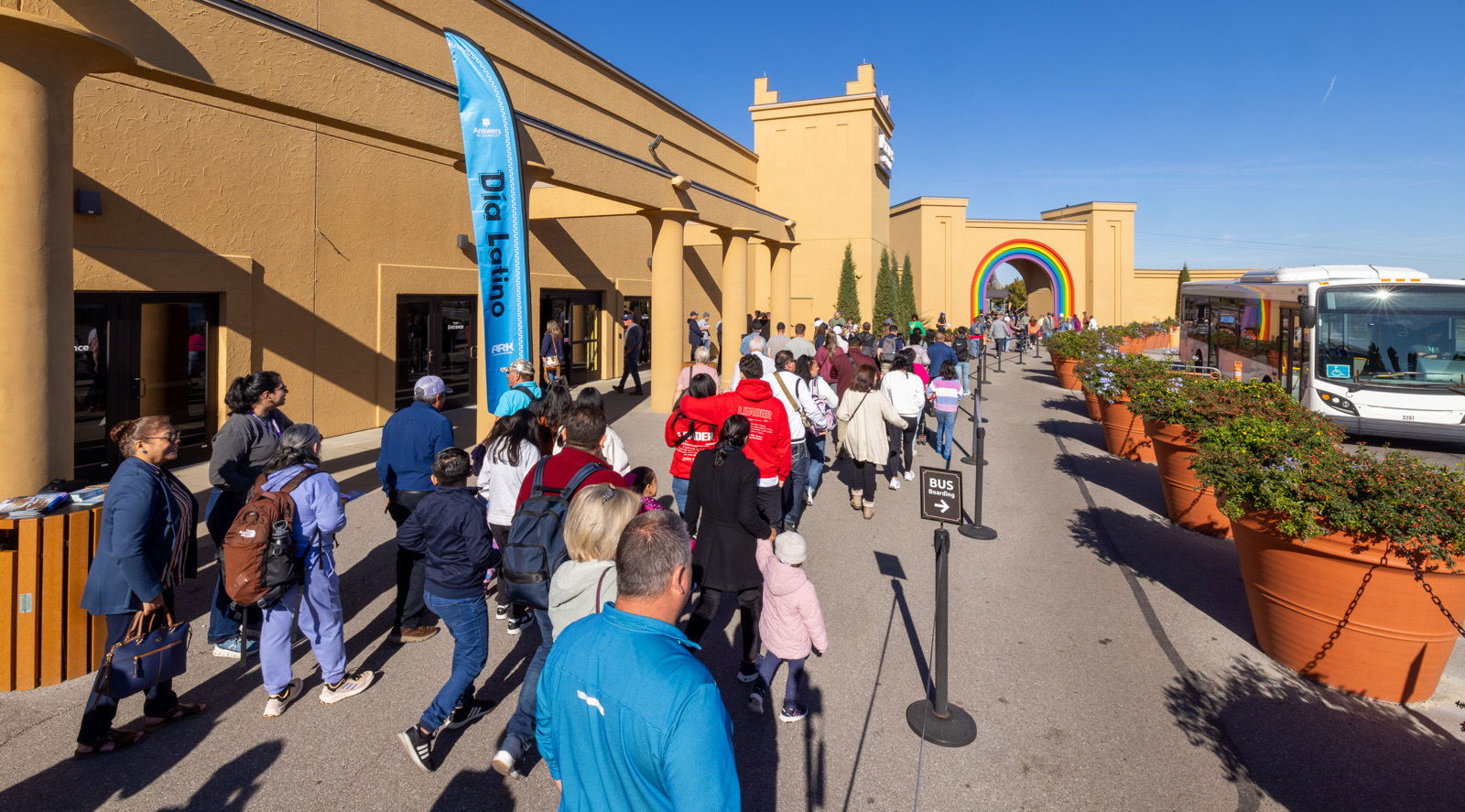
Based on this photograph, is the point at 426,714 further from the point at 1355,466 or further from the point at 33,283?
the point at 1355,466

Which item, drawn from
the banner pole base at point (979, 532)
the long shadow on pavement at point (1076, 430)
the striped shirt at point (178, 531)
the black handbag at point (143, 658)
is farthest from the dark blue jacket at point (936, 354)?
the black handbag at point (143, 658)

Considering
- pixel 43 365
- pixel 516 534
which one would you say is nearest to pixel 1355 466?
pixel 516 534

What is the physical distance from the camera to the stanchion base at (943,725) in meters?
4.12

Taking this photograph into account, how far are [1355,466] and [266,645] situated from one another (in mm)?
6453

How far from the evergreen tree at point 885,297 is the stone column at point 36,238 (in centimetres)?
2674

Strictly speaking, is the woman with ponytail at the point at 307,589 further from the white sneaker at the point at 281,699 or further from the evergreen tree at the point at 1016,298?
the evergreen tree at the point at 1016,298

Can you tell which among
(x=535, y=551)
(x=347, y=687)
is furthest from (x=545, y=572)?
(x=347, y=687)

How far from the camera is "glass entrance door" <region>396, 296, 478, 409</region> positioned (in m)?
13.3

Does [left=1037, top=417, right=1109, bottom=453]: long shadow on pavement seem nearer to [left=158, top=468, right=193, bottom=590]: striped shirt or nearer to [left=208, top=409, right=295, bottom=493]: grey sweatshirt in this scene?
[left=208, top=409, right=295, bottom=493]: grey sweatshirt

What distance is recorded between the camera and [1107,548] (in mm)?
7477

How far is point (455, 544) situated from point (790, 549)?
5.77ft

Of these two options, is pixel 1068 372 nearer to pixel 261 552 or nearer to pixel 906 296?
pixel 906 296

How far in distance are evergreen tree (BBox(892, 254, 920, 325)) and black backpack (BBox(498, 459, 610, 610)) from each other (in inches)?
1109

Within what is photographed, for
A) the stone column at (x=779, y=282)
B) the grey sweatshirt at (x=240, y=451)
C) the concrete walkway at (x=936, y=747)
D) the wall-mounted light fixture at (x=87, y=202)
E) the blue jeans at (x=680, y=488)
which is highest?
the stone column at (x=779, y=282)
